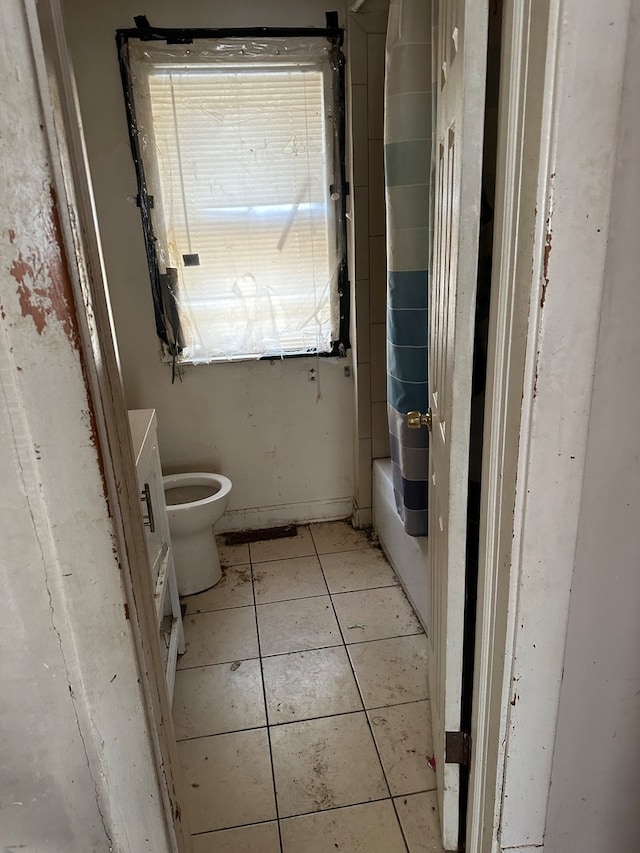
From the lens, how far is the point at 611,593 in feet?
3.15

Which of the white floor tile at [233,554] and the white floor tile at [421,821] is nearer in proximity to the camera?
the white floor tile at [421,821]

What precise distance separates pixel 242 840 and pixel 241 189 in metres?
2.26

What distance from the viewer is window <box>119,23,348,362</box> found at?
2.25 m

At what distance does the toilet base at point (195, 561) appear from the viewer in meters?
2.34

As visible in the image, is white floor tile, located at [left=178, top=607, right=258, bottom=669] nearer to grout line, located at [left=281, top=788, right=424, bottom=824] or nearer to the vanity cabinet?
the vanity cabinet

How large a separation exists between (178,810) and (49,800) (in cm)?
24

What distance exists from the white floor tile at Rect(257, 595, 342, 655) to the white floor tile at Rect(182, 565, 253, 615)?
4.5 inches

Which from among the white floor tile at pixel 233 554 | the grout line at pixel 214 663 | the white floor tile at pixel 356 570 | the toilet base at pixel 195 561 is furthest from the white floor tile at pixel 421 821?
the white floor tile at pixel 233 554

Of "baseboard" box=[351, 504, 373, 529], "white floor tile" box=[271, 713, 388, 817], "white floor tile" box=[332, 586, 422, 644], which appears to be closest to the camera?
"white floor tile" box=[271, 713, 388, 817]

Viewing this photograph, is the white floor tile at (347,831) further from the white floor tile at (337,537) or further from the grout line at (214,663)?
the white floor tile at (337,537)

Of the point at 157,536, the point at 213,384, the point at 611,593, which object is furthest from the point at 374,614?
the point at 611,593

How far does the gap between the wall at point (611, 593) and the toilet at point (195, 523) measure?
5.05ft

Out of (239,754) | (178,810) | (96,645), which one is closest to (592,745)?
(178,810)

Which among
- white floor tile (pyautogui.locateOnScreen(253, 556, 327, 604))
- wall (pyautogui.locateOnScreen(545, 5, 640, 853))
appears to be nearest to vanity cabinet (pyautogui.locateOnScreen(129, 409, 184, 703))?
white floor tile (pyautogui.locateOnScreen(253, 556, 327, 604))
